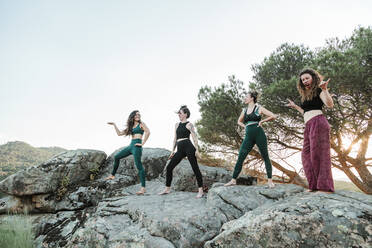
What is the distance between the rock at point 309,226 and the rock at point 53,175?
6.02m

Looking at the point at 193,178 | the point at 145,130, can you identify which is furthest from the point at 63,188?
the point at 193,178

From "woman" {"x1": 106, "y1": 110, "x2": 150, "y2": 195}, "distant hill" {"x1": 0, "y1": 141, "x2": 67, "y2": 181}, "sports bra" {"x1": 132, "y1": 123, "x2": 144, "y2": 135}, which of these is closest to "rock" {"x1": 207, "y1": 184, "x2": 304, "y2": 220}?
"woman" {"x1": 106, "y1": 110, "x2": 150, "y2": 195}

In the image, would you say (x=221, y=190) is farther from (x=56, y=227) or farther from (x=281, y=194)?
(x=56, y=227)

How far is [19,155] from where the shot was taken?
32.1 metres

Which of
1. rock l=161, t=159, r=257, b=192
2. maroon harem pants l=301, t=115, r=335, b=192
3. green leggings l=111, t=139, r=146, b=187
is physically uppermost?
maroon harem pants l=301, t=115, r=335, b=192

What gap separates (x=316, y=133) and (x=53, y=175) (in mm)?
7831

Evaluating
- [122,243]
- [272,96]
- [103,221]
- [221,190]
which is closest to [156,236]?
[122,243]

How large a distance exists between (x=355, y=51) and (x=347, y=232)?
6.98 meters

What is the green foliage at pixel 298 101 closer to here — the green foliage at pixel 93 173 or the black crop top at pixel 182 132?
the black crop top at pixel 182 132

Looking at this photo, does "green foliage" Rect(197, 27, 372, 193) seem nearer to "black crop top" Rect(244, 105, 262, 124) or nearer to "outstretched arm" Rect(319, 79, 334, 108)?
"black crop top" Rect(244, 105, 262, 124)

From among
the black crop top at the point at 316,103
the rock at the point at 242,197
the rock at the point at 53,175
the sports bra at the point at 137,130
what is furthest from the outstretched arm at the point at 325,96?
the rock at the point at 53,175

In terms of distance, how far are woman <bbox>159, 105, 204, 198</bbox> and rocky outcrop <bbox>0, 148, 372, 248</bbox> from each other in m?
0.41

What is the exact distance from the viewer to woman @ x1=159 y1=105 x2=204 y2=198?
4.90m

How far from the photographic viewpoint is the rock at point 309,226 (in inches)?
92.2
